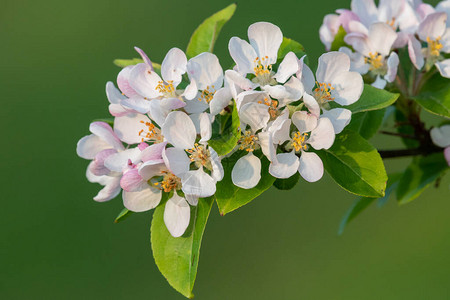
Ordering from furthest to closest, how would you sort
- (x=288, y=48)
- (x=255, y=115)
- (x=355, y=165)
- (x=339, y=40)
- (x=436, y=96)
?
(x=339, y=40), (x=436, y=96), (x=288, y=48), (x=355, y=165), (x=255, y=115)

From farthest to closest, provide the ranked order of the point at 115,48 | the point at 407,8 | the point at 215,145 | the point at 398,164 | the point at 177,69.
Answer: the point at 115,48 < the point at 398,164 < the point at 407,8 < the point at 177,69 < the point at 215,145

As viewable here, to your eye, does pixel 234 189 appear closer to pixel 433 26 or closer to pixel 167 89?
pixel 167 89

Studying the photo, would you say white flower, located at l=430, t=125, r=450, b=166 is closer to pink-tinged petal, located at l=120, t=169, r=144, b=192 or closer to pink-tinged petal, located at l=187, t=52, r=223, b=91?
pink-tinged petal, located at l=187, t=52, r=223, b=91

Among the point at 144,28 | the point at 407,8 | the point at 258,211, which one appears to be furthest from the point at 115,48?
the point at 407,8

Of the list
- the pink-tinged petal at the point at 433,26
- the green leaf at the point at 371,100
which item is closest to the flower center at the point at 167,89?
the green leaf at the point at 371,100

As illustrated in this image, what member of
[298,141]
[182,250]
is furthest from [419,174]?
[182,250]

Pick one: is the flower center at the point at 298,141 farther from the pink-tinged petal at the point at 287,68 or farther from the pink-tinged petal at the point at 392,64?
the pink-tinged petal at the point at 392,64

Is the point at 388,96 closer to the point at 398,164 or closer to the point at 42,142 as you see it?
the point at 398,164
